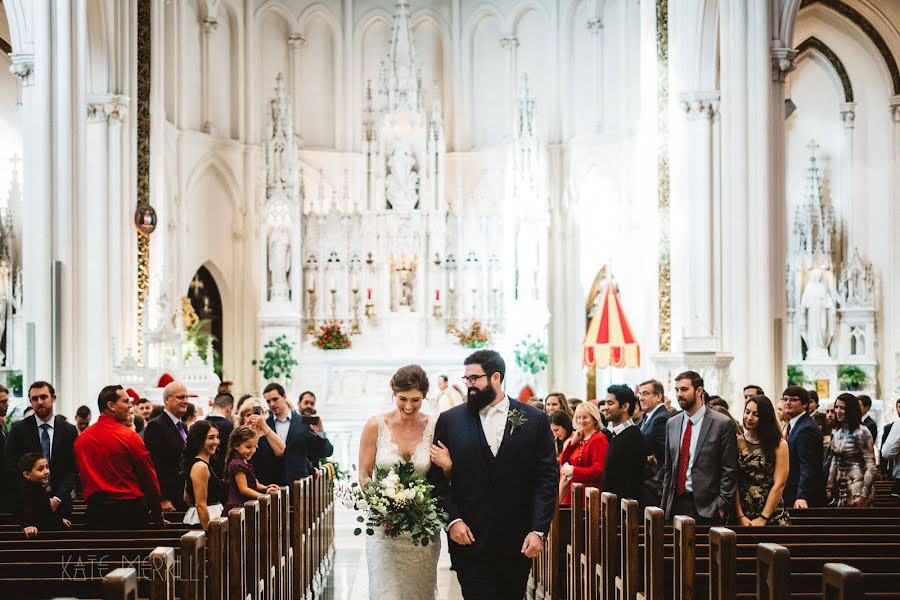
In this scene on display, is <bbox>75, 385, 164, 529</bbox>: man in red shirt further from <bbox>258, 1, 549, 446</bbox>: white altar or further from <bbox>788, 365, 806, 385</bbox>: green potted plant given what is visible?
<bbox>788, 365, 806, 385</bbox>: green potted plant

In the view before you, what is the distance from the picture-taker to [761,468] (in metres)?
6.80

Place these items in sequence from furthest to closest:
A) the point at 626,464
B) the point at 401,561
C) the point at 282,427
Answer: the point at 282,427
the point at 626,464
the point at 401,561

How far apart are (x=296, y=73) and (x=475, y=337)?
610cm

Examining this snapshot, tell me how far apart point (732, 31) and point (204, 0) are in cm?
1043

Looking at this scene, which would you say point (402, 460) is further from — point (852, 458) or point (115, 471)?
point (852, 458)

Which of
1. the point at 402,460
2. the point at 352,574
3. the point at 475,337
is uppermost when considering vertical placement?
the point at 475,337

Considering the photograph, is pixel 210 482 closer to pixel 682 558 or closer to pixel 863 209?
pixel 682 558

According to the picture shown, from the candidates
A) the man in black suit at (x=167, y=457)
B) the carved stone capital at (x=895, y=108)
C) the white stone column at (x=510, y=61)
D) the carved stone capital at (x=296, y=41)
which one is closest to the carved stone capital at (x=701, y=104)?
the carved stone capital at (x=895, y=108)

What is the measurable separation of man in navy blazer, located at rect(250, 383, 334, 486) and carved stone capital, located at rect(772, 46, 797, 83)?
7.53 meters

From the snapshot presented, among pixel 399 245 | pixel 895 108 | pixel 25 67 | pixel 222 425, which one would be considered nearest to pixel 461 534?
pixel 222 425

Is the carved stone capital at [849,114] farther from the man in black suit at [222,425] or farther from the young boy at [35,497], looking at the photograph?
the young boy at [35,497]

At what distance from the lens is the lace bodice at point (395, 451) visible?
577 cm

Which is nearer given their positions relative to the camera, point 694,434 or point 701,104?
point 694,434

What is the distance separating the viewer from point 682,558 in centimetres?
481
